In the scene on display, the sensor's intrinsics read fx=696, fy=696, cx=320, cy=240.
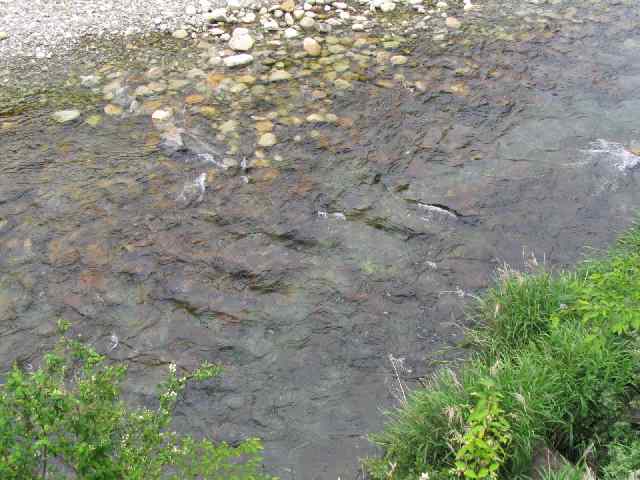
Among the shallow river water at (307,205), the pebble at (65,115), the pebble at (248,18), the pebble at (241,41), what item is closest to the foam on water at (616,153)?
the shallow river water at (307,205)

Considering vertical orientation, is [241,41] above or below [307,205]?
above

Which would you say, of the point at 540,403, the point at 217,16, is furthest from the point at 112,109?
the point at 540,403

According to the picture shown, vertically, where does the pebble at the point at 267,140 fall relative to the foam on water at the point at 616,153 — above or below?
below

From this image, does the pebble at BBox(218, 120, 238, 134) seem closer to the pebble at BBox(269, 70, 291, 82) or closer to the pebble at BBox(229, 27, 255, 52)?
the pebble at BBox(269, 70, 291, 82)

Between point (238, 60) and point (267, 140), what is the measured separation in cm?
127

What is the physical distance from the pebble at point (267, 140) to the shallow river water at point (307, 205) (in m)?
0.05

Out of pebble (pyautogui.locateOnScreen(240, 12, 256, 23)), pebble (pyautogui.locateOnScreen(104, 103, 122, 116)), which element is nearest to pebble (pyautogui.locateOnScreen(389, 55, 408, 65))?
pebble (pyautogui.locateOnScreen(240, 12, 256, 23))

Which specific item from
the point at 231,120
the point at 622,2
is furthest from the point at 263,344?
the point at 622,2

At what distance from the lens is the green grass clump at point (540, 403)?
11.1 ft

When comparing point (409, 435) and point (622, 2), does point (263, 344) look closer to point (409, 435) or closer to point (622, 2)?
point (409, 435)

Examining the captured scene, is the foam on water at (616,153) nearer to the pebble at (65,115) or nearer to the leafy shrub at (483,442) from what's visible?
the leafy shrub at (483,442)

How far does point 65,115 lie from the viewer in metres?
6.36

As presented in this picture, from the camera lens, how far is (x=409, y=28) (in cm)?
760

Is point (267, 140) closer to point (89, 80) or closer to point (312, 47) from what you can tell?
point (312, 47)
